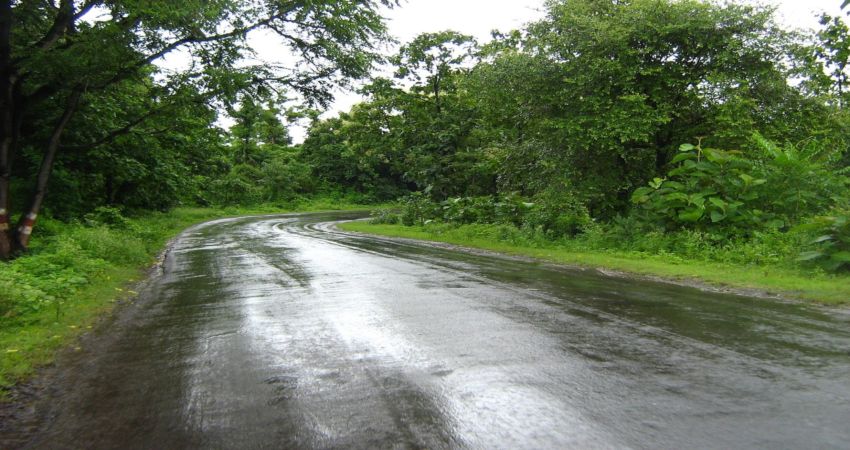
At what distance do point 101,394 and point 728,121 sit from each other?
52.9ft

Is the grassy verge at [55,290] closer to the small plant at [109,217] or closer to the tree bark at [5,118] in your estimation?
the tree bark at [5,118]

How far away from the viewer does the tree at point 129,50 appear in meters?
10.8

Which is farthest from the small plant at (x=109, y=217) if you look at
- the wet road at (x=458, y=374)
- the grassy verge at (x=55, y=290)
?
the wet road at (x=458, y=374)

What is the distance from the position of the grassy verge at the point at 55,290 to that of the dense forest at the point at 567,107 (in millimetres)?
1333

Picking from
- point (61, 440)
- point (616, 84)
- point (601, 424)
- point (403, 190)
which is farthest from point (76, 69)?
point (403, 190)

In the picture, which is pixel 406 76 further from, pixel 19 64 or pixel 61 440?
pixel 61 440

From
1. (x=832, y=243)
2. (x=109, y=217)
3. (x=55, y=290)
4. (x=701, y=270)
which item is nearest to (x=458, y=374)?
(x=55, y=290)

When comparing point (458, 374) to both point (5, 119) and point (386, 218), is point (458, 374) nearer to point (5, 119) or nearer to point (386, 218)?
point (5, 119)

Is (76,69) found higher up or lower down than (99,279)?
higher up

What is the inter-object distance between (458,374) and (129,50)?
1062cm

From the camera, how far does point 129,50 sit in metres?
11.5

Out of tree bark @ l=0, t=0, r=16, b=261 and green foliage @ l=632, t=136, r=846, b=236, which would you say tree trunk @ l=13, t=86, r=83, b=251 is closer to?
tree bark @ l=0, t=0, r=16, b=261

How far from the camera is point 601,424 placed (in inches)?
148

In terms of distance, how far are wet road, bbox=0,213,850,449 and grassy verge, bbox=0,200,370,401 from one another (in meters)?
0.49
